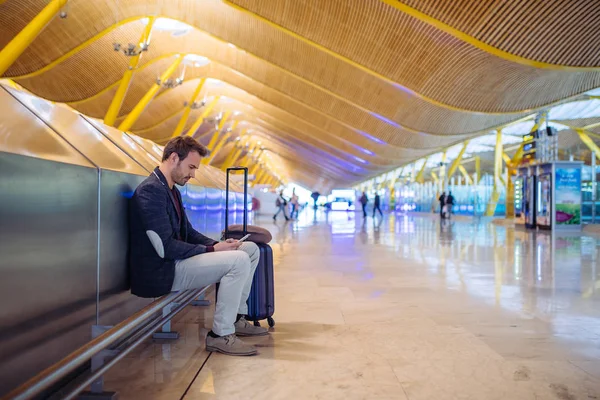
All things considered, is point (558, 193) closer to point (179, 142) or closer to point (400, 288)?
point (400, 288)

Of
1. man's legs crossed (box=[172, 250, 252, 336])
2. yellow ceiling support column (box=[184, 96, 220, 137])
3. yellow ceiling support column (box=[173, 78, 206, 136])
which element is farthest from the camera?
yellow ceiling support column (box=[184, 96, 220, 137])

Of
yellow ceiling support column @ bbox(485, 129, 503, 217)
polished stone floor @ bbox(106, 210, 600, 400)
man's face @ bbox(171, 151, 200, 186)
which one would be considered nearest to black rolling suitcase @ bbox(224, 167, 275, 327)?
polished stone floor @ bbox(106, 210, 600, 400)

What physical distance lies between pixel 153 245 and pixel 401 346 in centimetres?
186

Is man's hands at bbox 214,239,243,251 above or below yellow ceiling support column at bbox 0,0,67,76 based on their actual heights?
below

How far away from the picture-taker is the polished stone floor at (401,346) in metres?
3.17

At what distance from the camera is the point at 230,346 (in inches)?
151

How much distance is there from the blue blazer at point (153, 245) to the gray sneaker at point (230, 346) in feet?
1.69

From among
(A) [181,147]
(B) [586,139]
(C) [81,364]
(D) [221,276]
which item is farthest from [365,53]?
(B) [586,139]

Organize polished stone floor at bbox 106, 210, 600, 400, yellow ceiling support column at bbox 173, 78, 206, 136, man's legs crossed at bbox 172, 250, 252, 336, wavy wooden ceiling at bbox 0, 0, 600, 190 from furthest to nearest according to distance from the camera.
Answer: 1. yellow ceiling support column at bbox 173, 78, 206, 136
2. wavy wooden ceiling at bbox 0, 0, 600, 190
3. man's legs crossed at bbox 172, 250, 252, 336
4. polished stone floor at bbox 106, 210, 600, 400

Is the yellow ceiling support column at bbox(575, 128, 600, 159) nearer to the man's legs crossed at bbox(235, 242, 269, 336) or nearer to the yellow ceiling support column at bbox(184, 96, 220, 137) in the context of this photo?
the yellow ceiling support column at bbox(184, 96, 220, 137)

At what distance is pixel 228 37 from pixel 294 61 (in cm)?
297

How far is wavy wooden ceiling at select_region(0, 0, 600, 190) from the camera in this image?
14.9m

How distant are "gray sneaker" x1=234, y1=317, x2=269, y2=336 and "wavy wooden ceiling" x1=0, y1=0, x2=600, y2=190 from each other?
12.0 metres

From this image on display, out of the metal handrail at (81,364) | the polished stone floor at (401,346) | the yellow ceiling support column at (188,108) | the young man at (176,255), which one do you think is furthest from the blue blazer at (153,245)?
the yellow ceiling support column at (188,108)
